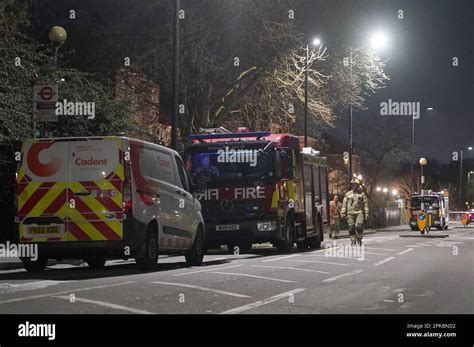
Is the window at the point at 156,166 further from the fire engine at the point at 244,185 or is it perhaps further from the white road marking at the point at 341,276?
the fire engine at the point at 244,185

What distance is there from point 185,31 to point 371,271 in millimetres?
15494

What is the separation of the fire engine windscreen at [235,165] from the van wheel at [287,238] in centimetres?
173

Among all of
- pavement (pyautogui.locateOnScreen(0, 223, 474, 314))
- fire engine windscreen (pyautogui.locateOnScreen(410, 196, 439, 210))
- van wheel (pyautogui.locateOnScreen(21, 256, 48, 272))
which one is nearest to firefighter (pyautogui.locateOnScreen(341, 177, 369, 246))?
Result: pavement (pyautogui.locateOnScreen(0, 223, 474, 314))

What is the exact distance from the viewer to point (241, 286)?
11.9m

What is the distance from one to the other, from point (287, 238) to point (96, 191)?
8.51 meters

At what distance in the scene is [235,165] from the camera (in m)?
20.1

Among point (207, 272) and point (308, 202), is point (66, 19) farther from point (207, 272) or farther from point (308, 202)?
point (207, 272)

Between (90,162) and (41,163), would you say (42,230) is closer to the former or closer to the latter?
(41,163)

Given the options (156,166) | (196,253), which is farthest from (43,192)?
(196,253)

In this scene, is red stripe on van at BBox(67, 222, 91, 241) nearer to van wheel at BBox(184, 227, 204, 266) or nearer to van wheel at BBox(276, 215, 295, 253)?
van wheel at BBox(184, 227, 204, 266)

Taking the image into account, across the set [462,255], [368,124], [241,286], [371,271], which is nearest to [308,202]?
[462,255]

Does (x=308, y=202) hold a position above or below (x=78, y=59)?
below
